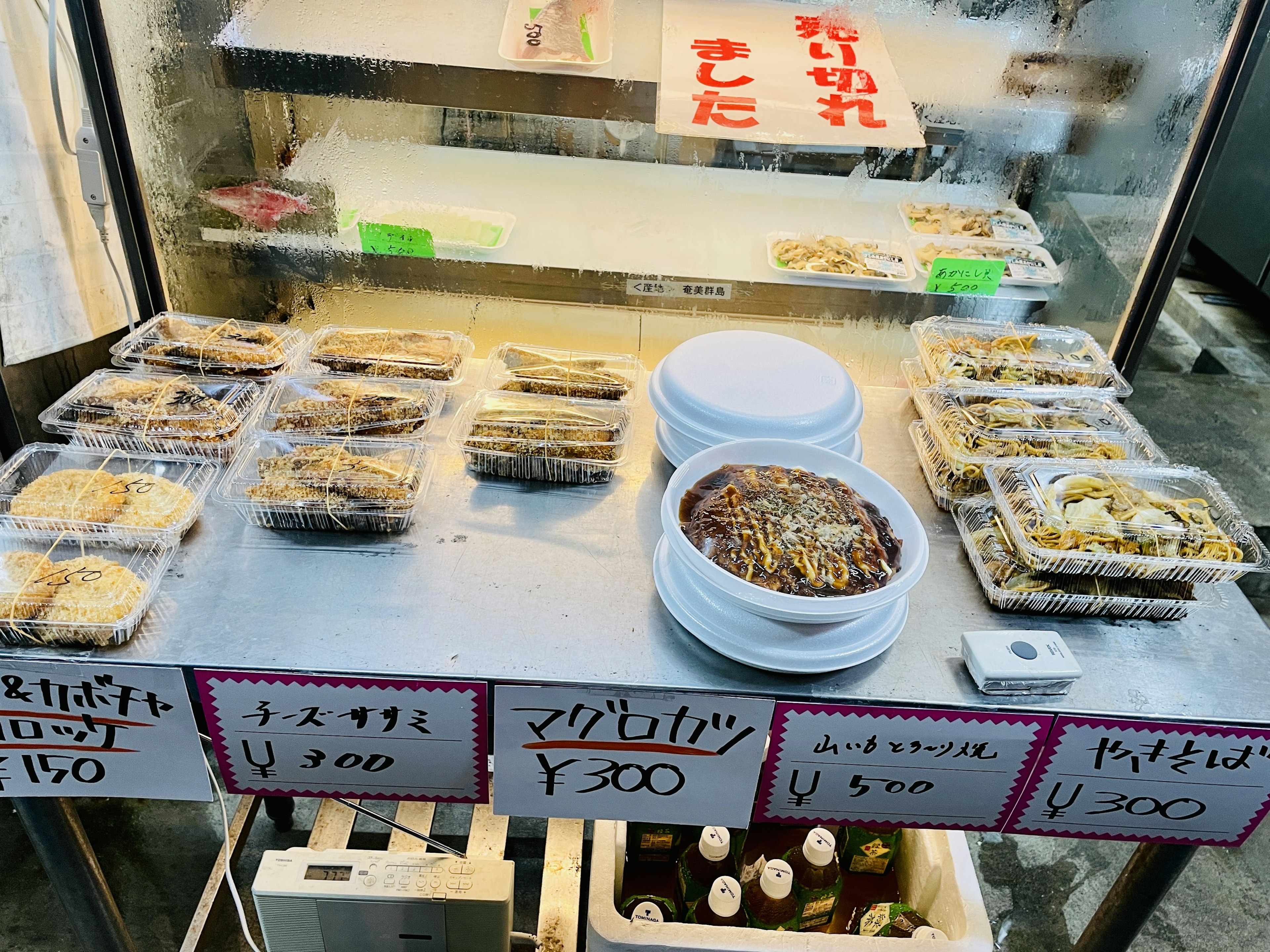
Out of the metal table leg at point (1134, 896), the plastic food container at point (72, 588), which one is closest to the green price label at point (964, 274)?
the metal table leg at point (1134, 896)

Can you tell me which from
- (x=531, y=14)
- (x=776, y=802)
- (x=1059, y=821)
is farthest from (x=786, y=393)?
(x=531, y=14)

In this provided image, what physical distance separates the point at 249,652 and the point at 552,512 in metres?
0.54

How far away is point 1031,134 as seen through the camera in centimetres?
199

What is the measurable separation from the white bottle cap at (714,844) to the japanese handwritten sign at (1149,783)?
0.61m

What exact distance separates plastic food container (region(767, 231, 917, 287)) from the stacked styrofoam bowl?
0.51m

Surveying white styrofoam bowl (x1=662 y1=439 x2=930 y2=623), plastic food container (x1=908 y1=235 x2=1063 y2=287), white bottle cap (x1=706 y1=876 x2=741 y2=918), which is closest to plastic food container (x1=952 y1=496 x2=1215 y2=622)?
white styrofoam bowl (x1=662 y1=439 x2=930 y2=623)

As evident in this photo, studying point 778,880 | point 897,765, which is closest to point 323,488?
point 897,765

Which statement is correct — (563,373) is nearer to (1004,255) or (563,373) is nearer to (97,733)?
(97,733)

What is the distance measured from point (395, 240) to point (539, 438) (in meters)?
0.77

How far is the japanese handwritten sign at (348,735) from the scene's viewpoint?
129 cm

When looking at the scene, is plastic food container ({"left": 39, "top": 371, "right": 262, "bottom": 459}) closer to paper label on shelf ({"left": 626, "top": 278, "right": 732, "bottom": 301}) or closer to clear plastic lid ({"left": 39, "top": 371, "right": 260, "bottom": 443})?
clear plastic lid ({"left": 39, "top": 371, "right": 260, "bottom": 443})

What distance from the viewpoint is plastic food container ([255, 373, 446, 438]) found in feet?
5.40

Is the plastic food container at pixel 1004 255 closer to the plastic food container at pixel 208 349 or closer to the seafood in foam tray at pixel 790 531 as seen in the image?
the seafood in foam tray at pixel 790 531

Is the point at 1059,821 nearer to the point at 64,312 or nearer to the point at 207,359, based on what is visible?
the point at 207,359
